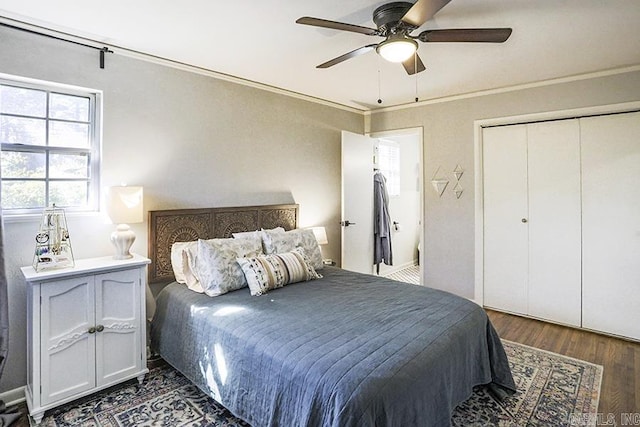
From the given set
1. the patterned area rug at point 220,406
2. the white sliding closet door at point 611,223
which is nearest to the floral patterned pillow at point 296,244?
the patterned area rug at point 220,406

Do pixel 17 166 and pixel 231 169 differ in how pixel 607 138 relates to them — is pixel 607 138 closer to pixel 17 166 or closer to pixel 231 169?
pixel 231 169

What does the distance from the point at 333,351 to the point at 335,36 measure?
6.83 feet

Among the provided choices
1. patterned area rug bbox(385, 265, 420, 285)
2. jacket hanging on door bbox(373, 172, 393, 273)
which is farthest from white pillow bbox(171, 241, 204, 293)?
patterned area rug bbox(385, 265, 420, 285)

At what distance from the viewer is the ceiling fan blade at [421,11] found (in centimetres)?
160

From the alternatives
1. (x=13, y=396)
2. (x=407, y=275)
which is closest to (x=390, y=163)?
(x=407, y=275)

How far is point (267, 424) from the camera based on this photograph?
166cm

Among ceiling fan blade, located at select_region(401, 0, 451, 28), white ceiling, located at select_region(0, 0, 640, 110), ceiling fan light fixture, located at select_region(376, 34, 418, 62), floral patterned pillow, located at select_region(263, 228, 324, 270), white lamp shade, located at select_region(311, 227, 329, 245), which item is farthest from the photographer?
white lamp shade, located at select_region(311, 227, 329, 245)

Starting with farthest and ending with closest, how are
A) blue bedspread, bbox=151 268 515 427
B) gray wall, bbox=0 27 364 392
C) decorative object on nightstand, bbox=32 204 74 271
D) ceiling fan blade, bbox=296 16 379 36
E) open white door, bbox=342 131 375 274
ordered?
open white door, bbox=342 131 375 274
gray wall, bbox=0 27 364 392
decorative object on nightstand, bbox=32 204 74 271
ceiling fan blade, bbox=296 16 379 36
blue bedspread, bbox=151 268 515 427

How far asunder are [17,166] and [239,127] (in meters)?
1.75

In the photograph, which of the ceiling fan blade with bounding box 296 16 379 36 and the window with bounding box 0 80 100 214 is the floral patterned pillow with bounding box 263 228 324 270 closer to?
the window with bounding box 0 80 100 214

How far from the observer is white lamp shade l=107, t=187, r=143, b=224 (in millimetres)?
2430

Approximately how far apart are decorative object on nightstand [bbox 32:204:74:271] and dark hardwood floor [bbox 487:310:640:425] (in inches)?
140

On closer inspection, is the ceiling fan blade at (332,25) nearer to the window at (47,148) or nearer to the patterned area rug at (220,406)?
the window at (47,148)

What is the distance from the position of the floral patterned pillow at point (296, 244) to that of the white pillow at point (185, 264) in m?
0.63
